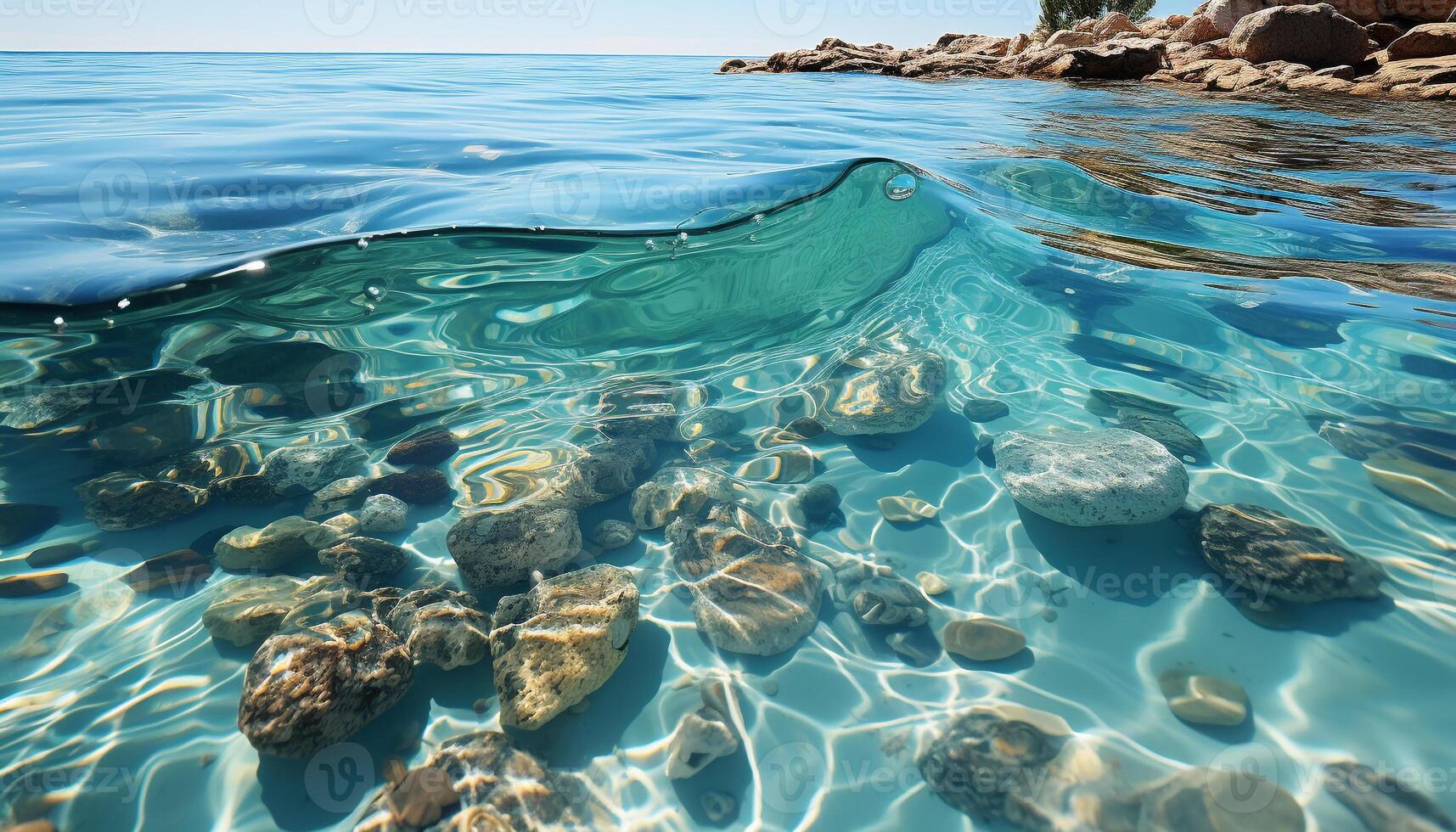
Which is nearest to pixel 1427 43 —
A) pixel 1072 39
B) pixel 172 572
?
pixel 1072 39

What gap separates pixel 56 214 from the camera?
561 centimetres

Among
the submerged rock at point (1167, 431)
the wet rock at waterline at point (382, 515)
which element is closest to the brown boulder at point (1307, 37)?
the submerged rock at point (1167, 431)

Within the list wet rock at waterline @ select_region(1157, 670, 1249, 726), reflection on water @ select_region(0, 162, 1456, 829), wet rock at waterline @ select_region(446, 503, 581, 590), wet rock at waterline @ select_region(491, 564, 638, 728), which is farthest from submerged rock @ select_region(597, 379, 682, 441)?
wet rock at waterline @ select_region(1157, 670, 1249, 726)

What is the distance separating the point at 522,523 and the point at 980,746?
260 centimetres

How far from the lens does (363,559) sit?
356 cm

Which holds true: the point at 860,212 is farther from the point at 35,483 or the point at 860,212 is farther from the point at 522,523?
the point at 35,483

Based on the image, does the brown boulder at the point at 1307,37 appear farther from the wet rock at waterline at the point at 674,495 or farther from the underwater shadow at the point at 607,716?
the underwater shadow at the point at 607,716

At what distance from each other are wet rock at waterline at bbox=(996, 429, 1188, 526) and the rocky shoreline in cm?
2062

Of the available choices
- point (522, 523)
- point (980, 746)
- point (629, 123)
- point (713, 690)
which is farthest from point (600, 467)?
point (629, 123)

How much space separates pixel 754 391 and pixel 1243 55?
27992mm

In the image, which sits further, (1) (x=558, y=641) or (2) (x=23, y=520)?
(2) (x=23, y=520)

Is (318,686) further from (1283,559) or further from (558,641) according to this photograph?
(1283,559)

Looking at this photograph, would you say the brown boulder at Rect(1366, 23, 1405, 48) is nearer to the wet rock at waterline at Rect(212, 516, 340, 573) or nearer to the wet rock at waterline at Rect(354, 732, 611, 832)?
the wet rock at waterline at Rect(354, 732, 611, 832)

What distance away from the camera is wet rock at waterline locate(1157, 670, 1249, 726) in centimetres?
257
